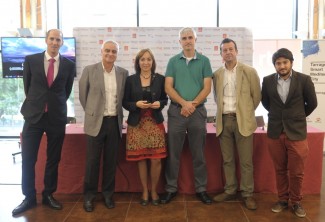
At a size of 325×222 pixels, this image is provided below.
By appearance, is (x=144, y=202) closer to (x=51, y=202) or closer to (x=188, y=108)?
(x=51, y=202)

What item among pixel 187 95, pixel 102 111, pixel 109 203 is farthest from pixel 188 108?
pixel 109 203

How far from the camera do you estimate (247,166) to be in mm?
3100

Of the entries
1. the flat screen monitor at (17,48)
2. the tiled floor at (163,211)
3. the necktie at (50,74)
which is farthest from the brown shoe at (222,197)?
the flat screen monitor at (17,48)

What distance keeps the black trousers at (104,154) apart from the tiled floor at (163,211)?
0.20 m

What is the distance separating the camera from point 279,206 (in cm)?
303

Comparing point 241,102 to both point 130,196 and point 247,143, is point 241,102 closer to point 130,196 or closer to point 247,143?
point 247,143

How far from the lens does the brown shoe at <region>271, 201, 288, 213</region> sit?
3.01 metres

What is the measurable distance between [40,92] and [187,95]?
1314mm

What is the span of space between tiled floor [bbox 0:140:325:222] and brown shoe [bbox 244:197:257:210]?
0.04 metres

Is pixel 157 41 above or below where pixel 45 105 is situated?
above

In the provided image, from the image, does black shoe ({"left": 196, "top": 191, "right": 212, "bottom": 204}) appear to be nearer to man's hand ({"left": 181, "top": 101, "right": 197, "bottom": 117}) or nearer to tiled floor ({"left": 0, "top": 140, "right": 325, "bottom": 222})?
tiled floor ({"left": 0, "top": 140, "right": 325, "bottom": 222})

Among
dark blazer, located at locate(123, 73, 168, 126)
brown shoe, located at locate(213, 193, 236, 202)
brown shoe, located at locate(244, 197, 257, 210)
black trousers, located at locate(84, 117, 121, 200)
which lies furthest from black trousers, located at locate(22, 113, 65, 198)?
brown shoe, located at locate(244, 197, 257, 210)

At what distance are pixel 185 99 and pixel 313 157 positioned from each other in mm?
1493

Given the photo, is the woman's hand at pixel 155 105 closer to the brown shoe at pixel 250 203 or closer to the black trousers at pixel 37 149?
the black trousers at pixel 37 149
